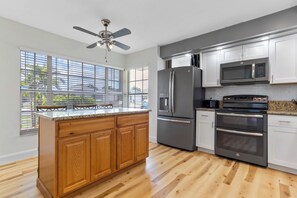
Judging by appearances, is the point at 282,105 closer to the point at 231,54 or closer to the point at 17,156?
the point at 231,54

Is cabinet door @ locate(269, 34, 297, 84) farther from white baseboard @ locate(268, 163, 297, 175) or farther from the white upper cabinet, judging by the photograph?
white baseboard @ locate(268, 163, 297, 175)

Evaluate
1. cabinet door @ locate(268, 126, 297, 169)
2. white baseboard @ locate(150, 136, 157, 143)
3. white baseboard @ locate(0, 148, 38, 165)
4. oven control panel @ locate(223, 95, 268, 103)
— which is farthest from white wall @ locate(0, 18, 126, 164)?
cabinet door @ locate(268, 126, 297, 169)

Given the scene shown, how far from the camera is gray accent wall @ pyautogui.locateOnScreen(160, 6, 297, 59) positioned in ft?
8.27

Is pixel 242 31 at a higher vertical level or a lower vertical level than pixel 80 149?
higher

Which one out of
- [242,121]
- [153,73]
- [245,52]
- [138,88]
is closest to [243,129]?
[242,121]

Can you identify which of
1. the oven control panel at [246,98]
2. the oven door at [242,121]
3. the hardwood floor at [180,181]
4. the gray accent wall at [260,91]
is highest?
the gray accent wall at [260,91]

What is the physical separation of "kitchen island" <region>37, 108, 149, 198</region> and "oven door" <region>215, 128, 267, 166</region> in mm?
1829

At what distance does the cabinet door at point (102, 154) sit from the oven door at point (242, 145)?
214 centimetres

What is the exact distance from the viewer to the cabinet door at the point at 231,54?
10.4 feet

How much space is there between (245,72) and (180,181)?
2.33m

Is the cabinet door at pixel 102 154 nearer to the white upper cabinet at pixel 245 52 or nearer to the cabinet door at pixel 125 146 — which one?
the cabinet door at pixel 125 146

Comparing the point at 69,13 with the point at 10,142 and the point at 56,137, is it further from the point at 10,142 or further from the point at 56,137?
the point at 10,142

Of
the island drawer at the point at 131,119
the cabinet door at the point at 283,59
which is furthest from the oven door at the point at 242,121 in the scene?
the island drawer at the point at 131,119

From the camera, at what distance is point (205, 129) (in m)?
3.43
